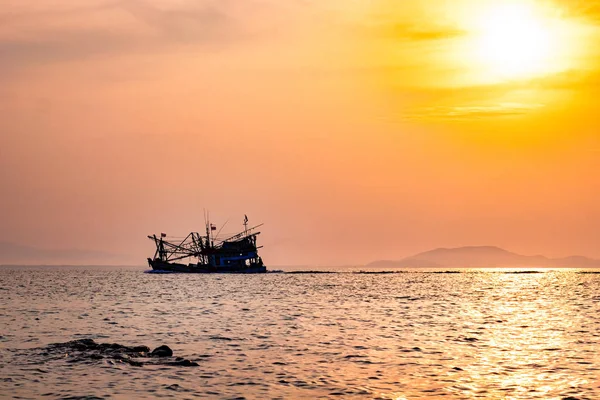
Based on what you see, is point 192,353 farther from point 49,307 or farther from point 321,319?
point 49,307

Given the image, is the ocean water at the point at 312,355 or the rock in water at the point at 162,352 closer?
the ocean water at the point at 312,355

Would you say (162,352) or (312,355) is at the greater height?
(162,352)

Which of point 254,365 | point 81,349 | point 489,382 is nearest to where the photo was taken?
point 489,382

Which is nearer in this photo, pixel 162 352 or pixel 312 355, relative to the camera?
pixel 162 352

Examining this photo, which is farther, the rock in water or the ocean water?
the rock in water

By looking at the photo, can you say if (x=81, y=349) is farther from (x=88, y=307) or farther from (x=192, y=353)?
(x=88, y=307)

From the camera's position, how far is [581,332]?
5078 centimetres

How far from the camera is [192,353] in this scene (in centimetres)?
3931

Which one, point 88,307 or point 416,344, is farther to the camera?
point 88,307

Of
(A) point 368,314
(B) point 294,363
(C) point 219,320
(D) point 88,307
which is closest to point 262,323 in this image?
(C) point 219,320

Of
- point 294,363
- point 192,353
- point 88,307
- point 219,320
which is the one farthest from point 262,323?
point 88,307

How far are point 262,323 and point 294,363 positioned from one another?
845 inches

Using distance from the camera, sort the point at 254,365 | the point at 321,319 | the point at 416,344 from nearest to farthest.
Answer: the point at 254,365 < the point at 416,344 < the point at 321,319

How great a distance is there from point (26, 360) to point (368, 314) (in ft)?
120
